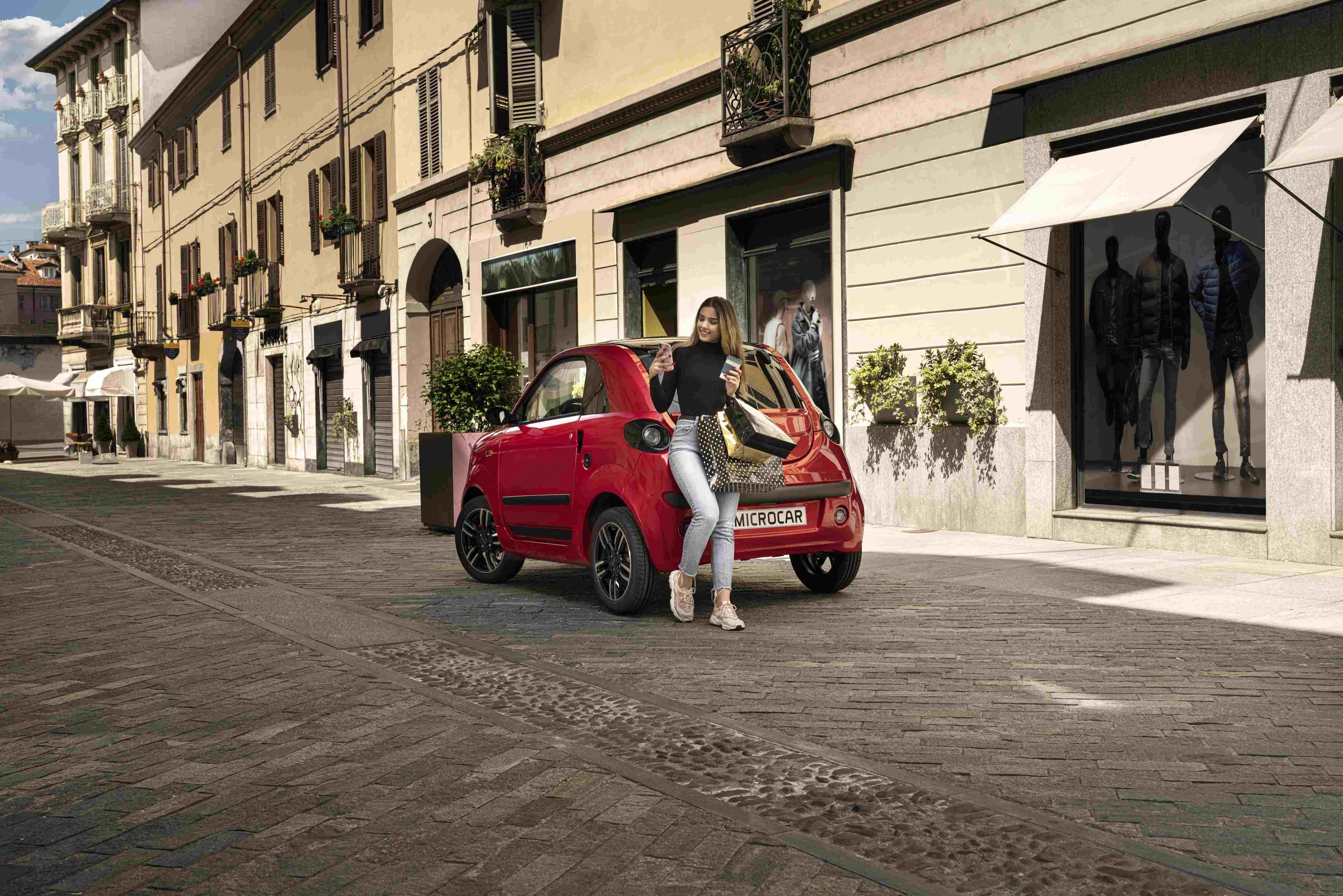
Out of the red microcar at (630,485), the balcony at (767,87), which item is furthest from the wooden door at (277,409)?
the red microcar at (630,485)

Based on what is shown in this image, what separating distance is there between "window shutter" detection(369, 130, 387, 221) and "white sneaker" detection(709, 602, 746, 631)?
19.9 meters

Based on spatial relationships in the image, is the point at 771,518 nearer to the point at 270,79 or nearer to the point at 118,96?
A: the point at 270,79

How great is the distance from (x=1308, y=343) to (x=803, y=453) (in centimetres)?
423

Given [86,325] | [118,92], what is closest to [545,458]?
[118,92]

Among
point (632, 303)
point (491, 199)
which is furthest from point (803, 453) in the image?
point (491, 199)

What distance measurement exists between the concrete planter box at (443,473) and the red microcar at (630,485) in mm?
3957

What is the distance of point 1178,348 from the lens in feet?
36.4

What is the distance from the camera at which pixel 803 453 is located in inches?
306

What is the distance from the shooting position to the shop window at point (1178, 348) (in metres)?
10.3

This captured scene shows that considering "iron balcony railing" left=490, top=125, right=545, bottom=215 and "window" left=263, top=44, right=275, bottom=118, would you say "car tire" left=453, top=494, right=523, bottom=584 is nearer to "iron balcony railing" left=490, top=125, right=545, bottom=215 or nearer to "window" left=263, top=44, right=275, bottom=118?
"iron balcony railing" left=490, top=125, right=545, bottom=215

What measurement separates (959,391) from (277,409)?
936 inches

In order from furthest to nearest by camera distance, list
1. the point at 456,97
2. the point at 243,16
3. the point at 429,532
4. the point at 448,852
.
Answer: the point at 243,16, the point at 456,97, the point at 429,532, the point at 448,852

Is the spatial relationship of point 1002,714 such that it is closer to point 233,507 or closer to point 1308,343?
point 1308,343

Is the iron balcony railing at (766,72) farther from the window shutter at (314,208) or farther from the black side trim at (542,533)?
the window shutter at (314,208)
